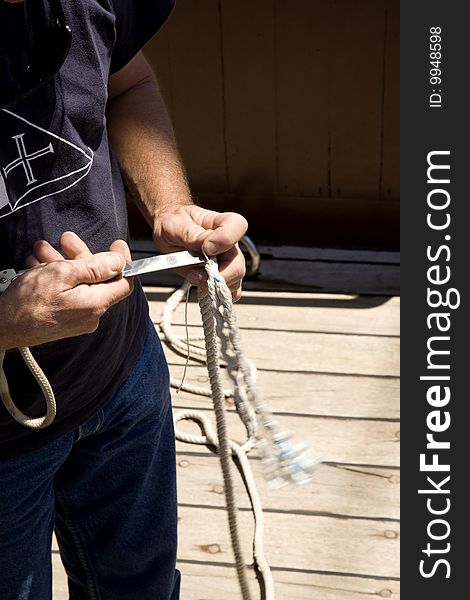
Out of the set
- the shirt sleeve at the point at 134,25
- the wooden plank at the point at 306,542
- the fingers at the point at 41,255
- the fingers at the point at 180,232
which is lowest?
the wooden plank at the point at 306,542

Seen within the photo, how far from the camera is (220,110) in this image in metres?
2.92

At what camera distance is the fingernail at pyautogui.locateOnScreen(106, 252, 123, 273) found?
0.96 metres

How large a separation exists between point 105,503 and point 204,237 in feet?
1.40

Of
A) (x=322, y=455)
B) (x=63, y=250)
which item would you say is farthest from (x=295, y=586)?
(x=63, y=250)

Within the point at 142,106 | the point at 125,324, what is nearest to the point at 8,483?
the point at 125,324

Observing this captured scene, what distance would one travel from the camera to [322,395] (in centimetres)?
218

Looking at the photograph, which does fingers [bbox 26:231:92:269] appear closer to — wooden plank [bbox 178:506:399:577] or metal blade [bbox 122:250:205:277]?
metal blade [bbox 122:250:205:277]

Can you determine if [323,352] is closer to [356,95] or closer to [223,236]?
[356,95]

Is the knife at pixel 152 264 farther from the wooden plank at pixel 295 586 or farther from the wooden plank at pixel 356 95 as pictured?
the wooden plank at pixel 356 95

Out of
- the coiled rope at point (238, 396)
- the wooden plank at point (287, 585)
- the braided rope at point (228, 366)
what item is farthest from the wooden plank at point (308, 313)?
the coiled rope at point (238, 396)

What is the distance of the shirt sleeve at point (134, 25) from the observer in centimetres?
113

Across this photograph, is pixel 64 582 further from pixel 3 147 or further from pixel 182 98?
pixel 182 98

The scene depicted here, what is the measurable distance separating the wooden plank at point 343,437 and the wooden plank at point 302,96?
1.07 m

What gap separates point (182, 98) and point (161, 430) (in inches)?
72.3
